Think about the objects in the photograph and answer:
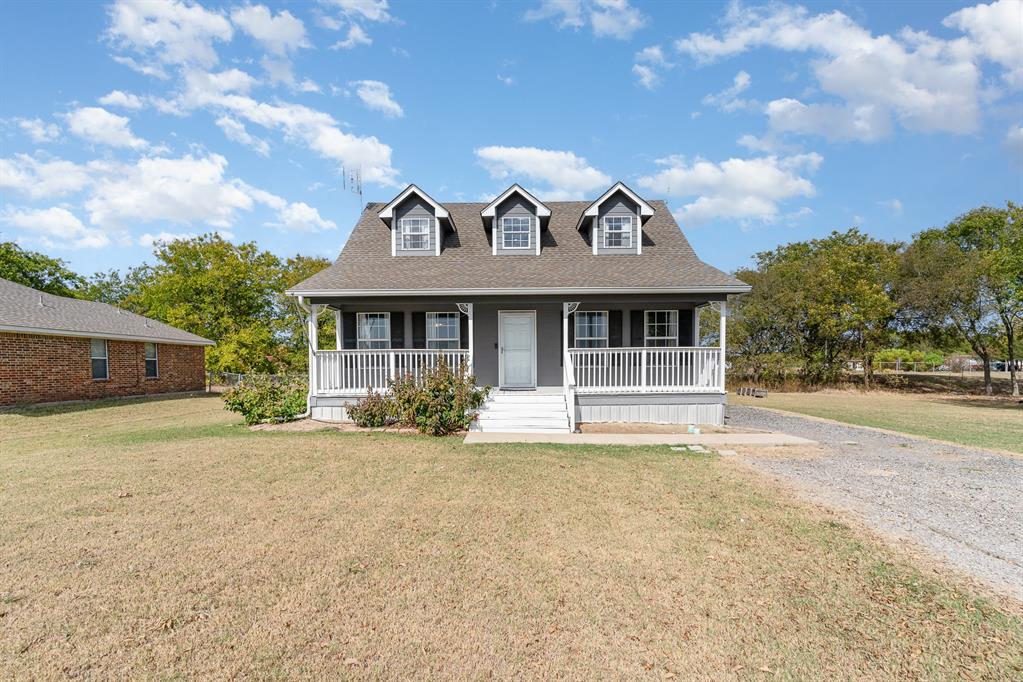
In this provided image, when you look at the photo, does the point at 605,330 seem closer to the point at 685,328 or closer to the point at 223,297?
the point at 685,328

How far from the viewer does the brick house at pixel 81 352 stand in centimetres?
1492

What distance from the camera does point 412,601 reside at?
347cm

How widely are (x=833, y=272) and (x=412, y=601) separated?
30076 mm

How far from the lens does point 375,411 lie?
10875 millimetres

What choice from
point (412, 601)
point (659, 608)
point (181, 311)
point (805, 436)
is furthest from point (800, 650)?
point (181, 311)

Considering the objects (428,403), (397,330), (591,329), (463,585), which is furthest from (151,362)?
(463,585)

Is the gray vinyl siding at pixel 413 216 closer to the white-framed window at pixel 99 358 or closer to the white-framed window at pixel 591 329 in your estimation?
the white-framed window at pixel 591 329

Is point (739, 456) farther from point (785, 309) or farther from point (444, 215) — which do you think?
point (785, 309)

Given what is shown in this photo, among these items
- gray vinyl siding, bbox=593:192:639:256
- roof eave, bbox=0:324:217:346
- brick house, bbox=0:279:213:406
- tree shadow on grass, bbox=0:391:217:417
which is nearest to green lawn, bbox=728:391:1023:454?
gray vinyl siding, bbox=593:192:639:256

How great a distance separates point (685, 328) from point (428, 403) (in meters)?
7.56

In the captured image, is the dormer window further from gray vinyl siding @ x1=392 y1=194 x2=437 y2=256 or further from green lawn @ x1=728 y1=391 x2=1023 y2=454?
green lawn @ x1=728 y1=391 x2=1023 y2=454

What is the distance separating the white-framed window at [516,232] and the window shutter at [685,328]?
5.00 meters

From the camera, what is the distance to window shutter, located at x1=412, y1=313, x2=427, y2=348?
43.1 feet

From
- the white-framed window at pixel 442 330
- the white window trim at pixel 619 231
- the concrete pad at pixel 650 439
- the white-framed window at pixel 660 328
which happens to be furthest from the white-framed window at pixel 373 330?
the white-framed window at pixel 660 328
